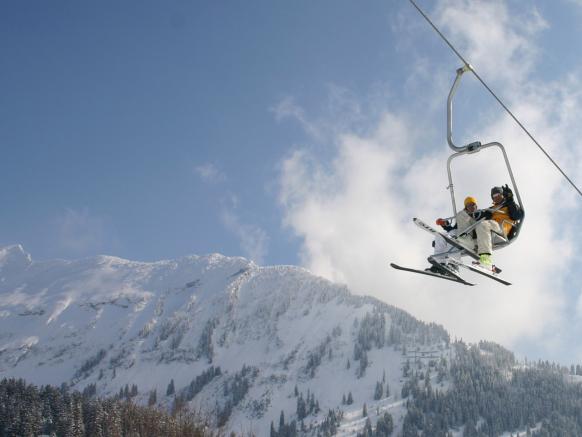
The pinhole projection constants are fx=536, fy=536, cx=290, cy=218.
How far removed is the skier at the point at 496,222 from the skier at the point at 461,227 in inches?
9.1

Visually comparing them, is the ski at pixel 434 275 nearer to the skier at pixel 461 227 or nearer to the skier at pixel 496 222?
the skier at pixel 461 227

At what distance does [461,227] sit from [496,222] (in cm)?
83

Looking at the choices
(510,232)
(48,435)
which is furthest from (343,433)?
(510,232)

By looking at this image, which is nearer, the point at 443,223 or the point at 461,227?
the point at 461,227

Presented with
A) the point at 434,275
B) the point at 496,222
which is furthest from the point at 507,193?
the point at 434,275

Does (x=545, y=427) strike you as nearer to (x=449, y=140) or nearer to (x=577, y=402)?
(x=577, y=402)

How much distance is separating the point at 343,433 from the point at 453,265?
Answer: 17756cm

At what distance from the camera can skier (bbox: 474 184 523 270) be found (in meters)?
12.4

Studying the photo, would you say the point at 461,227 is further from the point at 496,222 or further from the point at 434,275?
the point at 434,275

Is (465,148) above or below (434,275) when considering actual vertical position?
above

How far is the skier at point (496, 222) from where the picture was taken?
12.4m

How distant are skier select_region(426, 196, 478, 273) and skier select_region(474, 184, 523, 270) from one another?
230 mm

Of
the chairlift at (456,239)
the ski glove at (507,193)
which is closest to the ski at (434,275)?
the chairlift at (456,239)

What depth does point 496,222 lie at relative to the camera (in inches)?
501
